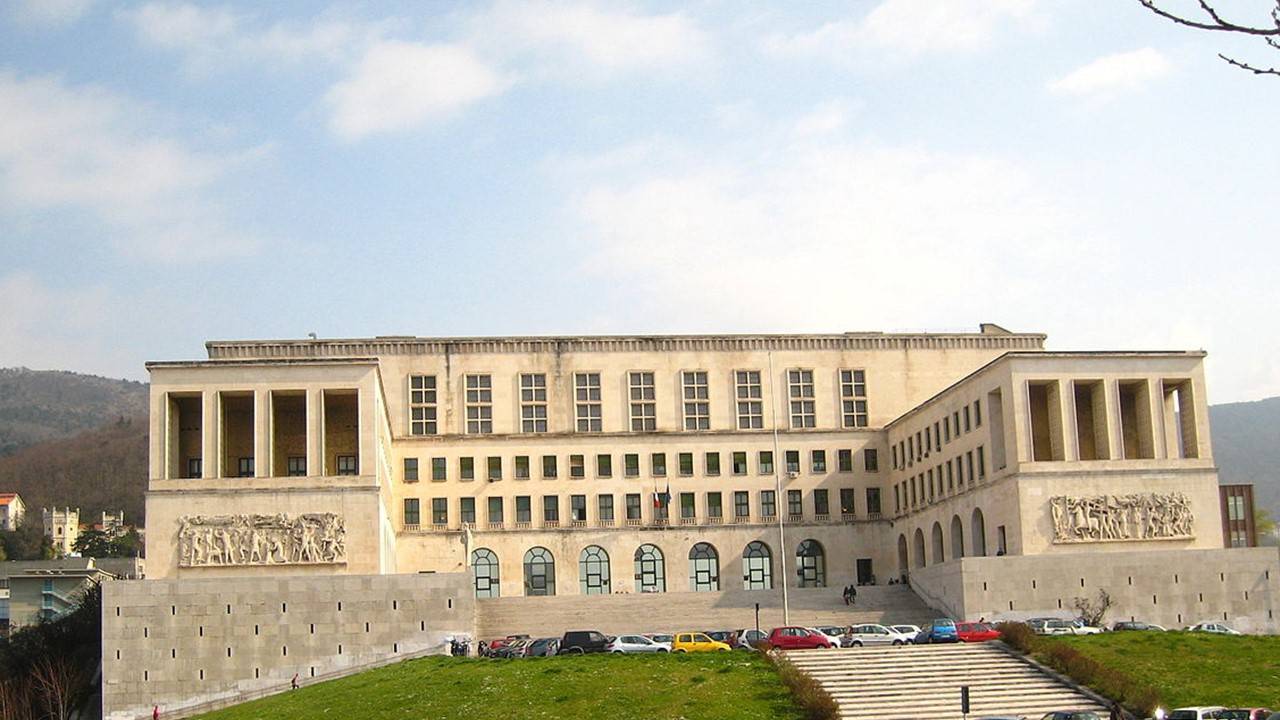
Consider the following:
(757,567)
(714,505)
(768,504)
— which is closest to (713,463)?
(714,505)

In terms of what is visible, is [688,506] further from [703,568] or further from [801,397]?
[801,397]

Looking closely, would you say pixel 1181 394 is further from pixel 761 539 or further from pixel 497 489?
pixel 497 489

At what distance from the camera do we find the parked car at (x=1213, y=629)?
56906 millimetres

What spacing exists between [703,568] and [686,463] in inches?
226

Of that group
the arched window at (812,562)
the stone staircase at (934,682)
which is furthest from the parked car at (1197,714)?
the arched window at (812,562)

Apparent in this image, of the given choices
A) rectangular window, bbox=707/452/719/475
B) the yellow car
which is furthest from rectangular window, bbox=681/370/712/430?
the yellow car

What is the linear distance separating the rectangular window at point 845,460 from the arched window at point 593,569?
45.0 feet

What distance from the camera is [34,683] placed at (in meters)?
67.6

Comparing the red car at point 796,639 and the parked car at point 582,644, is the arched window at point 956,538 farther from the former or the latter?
the parked car at point 582,644

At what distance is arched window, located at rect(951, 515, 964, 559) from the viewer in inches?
2886

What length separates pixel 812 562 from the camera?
81812 mm

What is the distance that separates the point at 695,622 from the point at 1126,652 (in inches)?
868

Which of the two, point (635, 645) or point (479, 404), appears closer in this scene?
point (635, 645)

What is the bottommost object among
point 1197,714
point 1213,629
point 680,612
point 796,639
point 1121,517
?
point 1197,714
